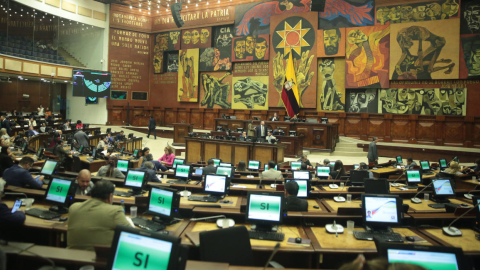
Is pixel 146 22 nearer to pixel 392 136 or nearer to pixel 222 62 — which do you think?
pixel 222 62

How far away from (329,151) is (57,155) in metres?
9.73

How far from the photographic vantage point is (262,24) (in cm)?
1800

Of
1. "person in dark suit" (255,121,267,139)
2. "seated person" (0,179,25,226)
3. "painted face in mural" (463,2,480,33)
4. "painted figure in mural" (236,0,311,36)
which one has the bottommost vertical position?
"seated person" (0,179,25,226)

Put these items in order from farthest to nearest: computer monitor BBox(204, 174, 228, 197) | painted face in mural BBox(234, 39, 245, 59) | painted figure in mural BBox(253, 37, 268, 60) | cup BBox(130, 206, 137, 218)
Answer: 1. painted face in mural BBox(234, 39, 245, 59)
2. painted figure in mural BBox(253, 37, 268, 60)
3. computer monitor BBox(204, 174, 228, 197)
4. cup BBox(130, 206, 137, 218)

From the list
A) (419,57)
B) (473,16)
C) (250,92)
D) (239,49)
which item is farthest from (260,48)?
(473,16)

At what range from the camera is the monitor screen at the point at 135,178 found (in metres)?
5.30

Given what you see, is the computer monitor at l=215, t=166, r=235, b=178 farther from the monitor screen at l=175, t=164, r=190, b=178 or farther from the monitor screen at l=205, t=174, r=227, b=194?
the monitor screen at l=205, t=174, r=227, b=194

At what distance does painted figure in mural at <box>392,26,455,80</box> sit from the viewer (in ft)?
46.5

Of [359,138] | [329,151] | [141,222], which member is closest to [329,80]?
[359,138]

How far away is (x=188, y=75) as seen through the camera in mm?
20094

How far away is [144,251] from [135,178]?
3358mm

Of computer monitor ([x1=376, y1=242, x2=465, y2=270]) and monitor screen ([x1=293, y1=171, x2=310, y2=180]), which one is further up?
computer monitor ([x1=376, y1=242, x2=465, y2=270])

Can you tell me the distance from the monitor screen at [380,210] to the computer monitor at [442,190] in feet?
6.28

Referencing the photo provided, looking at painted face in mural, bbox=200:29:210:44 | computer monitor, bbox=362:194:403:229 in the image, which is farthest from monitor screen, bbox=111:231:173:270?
painted face in mural, bbox=200:29:210:44
